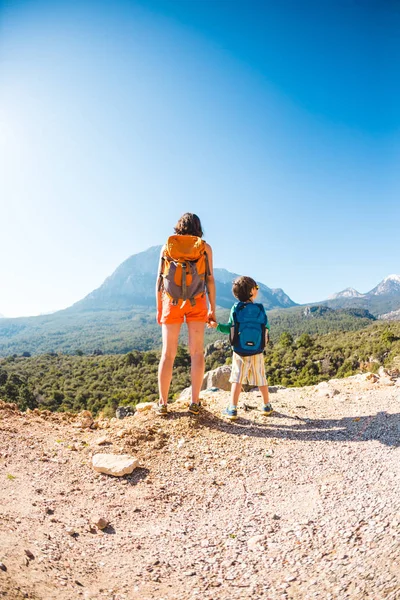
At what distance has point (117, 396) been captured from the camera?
36.8m

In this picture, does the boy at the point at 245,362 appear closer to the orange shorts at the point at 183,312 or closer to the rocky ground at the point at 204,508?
the orange shorts at the point at 183,312

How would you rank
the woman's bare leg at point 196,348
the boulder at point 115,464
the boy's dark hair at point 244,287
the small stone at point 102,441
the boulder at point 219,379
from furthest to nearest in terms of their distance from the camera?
the boulder at point 219,379 < the boy's dark hair at point 244,287 < the woman's bare leg at point 196,348 < the small stone at point 102,441 < the boulder at point 115,464

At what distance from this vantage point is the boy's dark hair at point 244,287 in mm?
4395

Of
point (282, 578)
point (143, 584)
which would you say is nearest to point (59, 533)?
point (143, 584)

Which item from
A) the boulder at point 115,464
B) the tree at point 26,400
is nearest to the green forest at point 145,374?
the tree at point 26,400

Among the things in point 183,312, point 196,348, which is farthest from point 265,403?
point 183,312

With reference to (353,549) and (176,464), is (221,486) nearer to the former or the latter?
(176,464)

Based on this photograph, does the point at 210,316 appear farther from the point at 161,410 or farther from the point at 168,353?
the point at 161,410

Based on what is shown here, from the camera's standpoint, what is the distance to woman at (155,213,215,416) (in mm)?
4051

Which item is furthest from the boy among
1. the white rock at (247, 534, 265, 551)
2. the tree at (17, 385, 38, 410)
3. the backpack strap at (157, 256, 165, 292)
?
the tree at (17, 385, 38, 410)

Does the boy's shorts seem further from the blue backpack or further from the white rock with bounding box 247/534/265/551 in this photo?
the white rock with bounding box 247/534/265/551

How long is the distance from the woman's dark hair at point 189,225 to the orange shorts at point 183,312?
2.77ft

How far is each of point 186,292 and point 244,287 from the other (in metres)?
0.84

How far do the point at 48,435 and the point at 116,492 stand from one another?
1.52 meters
